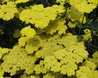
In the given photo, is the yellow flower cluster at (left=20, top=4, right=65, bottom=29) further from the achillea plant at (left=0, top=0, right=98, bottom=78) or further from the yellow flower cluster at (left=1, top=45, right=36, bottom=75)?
the yellow flower cluster at (left=1, top=45, right=36, bottom=75)

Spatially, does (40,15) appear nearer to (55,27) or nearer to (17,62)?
(55,27)

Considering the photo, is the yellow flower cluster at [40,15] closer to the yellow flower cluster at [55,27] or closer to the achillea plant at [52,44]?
the achillea plant at [52,44]

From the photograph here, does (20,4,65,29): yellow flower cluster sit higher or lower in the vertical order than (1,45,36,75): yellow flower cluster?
higher

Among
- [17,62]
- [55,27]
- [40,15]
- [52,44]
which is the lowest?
[17,62]

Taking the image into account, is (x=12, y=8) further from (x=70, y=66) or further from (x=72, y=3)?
(x=70, y=66)

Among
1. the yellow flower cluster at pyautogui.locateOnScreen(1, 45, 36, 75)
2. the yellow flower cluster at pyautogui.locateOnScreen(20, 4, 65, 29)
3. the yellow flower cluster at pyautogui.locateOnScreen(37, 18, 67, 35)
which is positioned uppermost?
the yellow flower cluster at pyautogui.locateOnScreen(20, 4, 65, 29)

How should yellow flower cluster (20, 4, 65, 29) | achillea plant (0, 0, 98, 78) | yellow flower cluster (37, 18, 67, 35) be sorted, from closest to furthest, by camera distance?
achillea plant (0, 0, 98, 78) < yellow flower cluster (20, 4, 65, 29) < yellow flower cluster (37, 18, 67, 35)

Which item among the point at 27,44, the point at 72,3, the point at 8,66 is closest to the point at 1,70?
the point at 8,66

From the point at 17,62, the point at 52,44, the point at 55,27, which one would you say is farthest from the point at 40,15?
the point at 17,62

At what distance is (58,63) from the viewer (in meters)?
2.56

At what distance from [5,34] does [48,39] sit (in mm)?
860

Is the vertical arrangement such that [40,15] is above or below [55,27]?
above

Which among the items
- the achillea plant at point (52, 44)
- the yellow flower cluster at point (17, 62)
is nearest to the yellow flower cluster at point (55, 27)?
the achillea plant at point (52, 44)

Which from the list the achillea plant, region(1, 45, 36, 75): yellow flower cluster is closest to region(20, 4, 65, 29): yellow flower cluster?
the achillea plant
